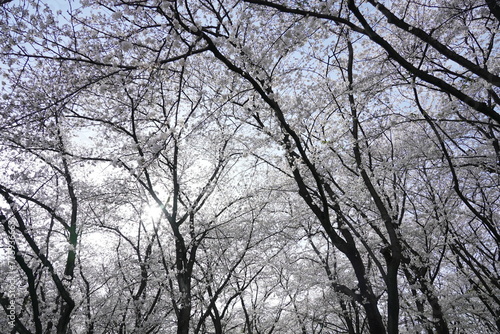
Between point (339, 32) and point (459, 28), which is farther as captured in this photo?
point (339, 32)

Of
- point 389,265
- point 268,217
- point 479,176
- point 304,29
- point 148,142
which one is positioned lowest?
point 389,265

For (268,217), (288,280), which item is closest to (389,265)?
(268,217)

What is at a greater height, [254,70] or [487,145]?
[254,70]

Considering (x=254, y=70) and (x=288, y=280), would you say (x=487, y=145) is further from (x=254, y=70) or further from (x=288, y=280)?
(x=288, y=280)

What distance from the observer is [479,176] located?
9695 mm

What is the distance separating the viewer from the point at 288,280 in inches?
655

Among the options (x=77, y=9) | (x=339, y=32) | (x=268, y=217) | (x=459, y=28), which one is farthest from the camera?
(x=268, y=217)

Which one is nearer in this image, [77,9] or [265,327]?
[77,9]

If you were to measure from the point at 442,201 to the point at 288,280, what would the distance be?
9306 millimetres

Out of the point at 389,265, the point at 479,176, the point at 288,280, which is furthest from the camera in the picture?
the point at 288,280

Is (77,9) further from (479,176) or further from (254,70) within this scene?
(479,176)

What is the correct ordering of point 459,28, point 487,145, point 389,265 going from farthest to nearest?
point 487,145, point 459,28, point 389,265

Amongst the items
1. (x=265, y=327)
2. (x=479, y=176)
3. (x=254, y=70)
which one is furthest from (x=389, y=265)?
(x=265, y=327)

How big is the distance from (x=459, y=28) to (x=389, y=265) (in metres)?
4.73
